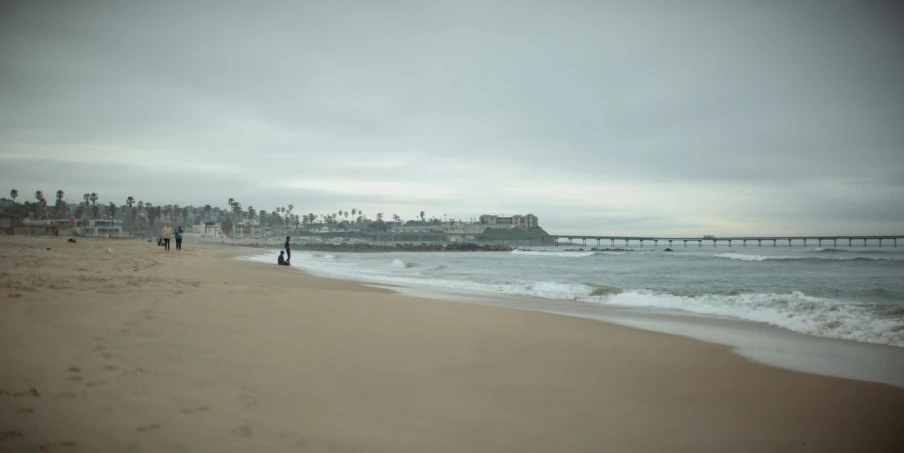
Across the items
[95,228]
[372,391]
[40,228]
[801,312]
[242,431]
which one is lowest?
[801,312]

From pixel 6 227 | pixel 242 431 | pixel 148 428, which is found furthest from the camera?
pixel 6 227

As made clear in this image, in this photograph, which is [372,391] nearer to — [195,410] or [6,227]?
[195,410]

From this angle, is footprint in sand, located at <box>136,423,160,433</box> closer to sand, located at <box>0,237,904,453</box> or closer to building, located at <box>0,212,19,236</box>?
sand, located at <box>0,237,904,453</box>

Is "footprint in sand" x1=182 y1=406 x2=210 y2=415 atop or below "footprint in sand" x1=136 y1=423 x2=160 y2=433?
below

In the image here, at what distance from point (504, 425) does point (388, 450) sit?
889 millimetres

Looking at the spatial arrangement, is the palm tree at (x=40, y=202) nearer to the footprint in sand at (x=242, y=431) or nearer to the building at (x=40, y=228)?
the building at (x=40, y=228)

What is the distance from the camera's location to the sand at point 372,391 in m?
2.55

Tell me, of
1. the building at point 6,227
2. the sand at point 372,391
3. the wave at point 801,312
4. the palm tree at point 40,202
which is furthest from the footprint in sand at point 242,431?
the palm tree at point 40,202

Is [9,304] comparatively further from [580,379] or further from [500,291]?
[500,291]

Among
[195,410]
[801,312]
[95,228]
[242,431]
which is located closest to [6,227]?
[95,228]

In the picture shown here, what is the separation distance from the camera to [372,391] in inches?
138

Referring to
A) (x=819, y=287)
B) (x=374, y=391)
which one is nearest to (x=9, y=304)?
(x=374, y=391)

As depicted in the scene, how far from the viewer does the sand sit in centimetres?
255

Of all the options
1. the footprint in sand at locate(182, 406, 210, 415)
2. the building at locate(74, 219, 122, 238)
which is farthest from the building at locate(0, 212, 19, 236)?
the footprint in sand at locate(182, 406, 210, 415)
